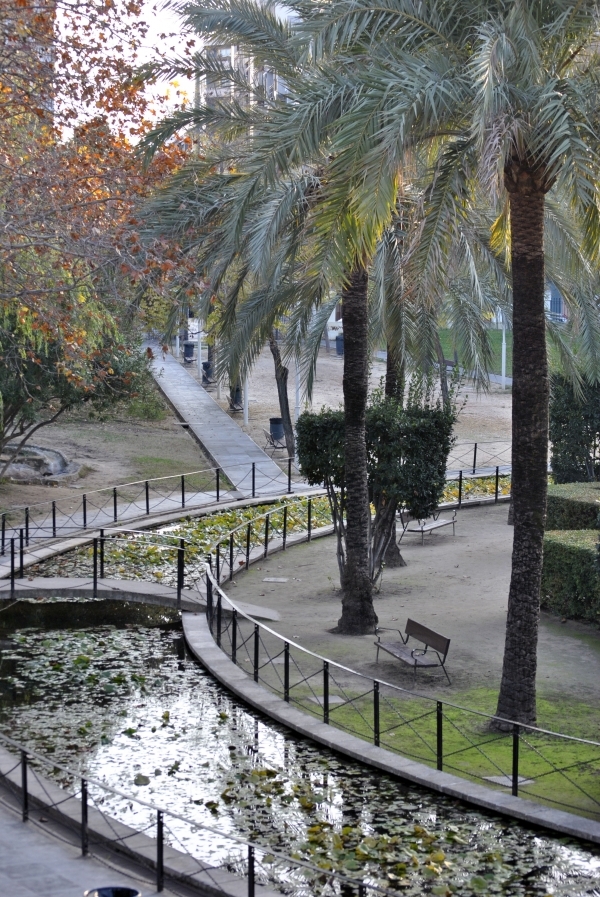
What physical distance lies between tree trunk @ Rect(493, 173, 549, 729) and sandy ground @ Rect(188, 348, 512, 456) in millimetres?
18799

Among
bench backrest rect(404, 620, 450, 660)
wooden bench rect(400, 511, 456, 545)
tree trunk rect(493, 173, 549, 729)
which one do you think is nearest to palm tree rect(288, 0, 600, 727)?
tree trunk rect(493, 173, 549, 729)

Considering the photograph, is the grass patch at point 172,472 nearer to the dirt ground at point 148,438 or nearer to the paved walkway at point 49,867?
the dirt ground at point 148,438

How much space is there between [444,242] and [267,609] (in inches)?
273

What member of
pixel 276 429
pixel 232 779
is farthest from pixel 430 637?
pixel 276 429

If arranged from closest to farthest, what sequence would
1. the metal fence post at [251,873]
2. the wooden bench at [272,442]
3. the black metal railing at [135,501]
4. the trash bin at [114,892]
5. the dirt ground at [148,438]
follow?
the trash bin at [114,892], the metal fence post at [251,873], the black metal railing at [135,501], the dirt ground at [148,438], the wooden bench at [272,442]

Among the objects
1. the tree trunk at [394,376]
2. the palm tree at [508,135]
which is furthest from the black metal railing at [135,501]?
the palm tree at [508,135]

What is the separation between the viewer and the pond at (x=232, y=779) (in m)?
8.62

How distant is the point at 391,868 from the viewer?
335 inches

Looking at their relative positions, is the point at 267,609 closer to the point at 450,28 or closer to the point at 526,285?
the point at 526,285

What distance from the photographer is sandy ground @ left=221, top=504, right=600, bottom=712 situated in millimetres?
14055

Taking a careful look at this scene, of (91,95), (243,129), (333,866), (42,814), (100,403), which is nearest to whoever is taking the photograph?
(333,866)

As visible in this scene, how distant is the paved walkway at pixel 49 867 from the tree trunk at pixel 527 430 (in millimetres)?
4967

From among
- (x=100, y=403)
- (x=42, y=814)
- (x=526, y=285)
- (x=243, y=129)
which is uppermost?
(x=243, y=129)

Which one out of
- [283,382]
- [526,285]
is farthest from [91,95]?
[283,382]
